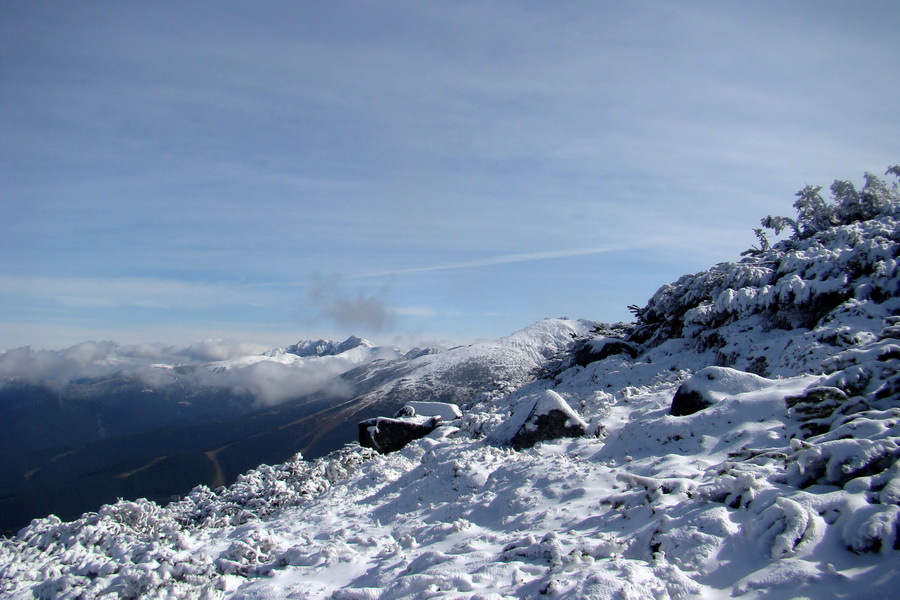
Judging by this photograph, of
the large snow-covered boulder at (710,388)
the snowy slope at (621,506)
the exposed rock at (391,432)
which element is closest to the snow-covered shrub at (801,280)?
the snowy slope at (621,506)

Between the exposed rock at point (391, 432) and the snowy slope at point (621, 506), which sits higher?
the snowy slope at point (621, 506)

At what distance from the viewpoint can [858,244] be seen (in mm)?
21172

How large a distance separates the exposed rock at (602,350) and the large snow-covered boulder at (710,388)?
42.1ft

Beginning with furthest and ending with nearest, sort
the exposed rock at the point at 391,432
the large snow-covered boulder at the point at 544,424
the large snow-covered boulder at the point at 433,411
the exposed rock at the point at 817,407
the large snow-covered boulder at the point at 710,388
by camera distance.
→ the large snow-covered boulder at the point at 433,411 < the exposed rock at the point at 391,432 < the large snow-covered boulder at the point at 544,424 < the large snow-covered boulder at the point at 710,388 < the exposed rock at the point at 817,407

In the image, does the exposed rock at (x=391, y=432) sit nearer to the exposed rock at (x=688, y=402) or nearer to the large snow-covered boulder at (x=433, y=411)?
the large snow-covered boulder at (x=433, y=411)

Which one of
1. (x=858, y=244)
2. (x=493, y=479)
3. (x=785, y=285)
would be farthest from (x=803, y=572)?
(x=858, y=244)

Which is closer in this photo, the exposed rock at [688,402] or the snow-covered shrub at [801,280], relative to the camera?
the exposed rock at [688,402]

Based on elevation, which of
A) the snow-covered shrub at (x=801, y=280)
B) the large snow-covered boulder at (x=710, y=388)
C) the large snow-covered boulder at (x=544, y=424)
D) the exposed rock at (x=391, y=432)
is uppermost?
the snow-covered shrub at (x=801, y=280)

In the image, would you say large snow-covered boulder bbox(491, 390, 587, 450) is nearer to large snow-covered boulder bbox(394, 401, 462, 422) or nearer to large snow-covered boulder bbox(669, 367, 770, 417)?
large snow-covered boulder bbox(669, 367, 770, 417)

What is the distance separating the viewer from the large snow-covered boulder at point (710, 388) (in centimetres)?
1400

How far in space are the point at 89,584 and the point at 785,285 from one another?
24613mm

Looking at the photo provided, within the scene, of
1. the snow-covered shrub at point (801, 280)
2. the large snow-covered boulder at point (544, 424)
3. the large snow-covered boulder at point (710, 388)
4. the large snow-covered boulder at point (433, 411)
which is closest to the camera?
the large snow-covered boulder at point (710, 388)

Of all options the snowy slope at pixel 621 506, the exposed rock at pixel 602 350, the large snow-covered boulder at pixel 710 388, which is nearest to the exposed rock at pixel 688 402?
the large snow-covered boulder at pixel 710 388

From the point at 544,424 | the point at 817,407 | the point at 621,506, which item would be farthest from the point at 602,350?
the point at 621,506
